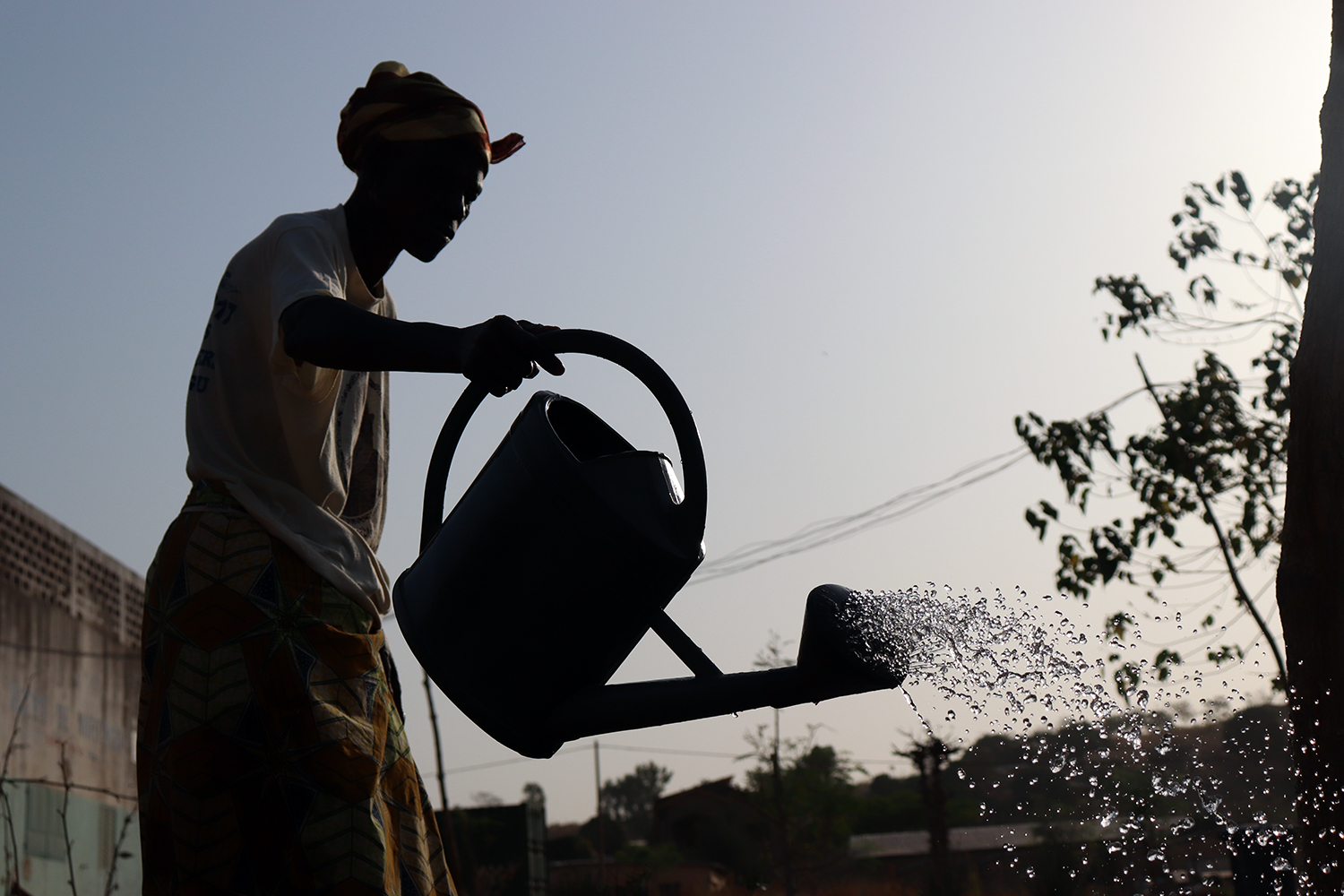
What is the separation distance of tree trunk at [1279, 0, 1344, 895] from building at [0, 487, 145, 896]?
21.7ft

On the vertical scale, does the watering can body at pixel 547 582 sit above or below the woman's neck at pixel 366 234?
below

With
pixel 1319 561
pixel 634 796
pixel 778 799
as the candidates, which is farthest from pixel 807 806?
pixel 634 796

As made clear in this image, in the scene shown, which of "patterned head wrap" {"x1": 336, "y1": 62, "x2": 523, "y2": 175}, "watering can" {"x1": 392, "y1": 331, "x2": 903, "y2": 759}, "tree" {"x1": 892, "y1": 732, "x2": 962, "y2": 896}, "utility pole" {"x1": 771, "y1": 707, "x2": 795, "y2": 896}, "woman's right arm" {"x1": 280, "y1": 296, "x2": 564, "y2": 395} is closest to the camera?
"woman's right arm" {"x1": 280, "y1": 296, "x2": 564, "y2": 395}

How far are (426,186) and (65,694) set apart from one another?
339 inches

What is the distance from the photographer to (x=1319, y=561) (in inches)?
79.3

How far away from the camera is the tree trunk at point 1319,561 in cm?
195

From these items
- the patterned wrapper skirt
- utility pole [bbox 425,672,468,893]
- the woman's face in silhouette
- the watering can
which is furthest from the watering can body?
utility pole [bbox 425,672,468,893]

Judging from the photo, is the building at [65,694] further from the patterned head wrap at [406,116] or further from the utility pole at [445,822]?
the patterned head wrap at [406,116]

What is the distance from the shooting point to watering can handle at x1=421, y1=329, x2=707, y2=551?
138cm

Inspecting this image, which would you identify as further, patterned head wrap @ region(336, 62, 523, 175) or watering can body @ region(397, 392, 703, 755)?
patterned head wrap @ region(336, 62, 523, 175)

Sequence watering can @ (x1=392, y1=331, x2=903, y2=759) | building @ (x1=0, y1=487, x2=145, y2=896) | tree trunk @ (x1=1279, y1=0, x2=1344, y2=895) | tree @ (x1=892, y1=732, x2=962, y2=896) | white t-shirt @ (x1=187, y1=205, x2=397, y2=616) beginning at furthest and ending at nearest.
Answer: building @ (x1=0, y1=487, x2=145, y2=896) → tree @ (x1=892, y1=732, x2=962, y2=896) → tree trunk @ (x1=1279, y1=0, x2=1344, y2=895) → white t-shirt @ (x1=187, y1=205, x2=397, y2=616) → watering can @ (x1=392, y1=331, x2=903, y2=759)

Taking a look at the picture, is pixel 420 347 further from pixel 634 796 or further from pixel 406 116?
pixel 634 796

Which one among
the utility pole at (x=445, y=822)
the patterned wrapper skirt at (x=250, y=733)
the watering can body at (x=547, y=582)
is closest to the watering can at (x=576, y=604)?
the watering can body at (x=547, y=582)

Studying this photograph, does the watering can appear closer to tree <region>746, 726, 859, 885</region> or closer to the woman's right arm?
the woman's right arm
